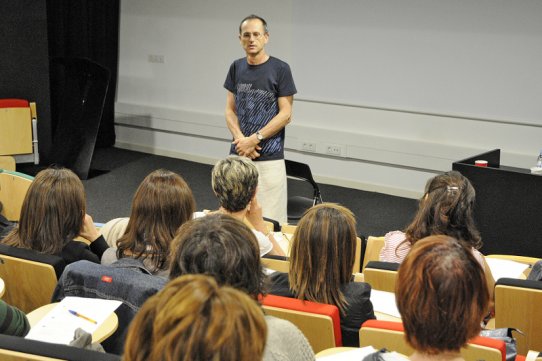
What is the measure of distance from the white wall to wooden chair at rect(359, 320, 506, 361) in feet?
15.0

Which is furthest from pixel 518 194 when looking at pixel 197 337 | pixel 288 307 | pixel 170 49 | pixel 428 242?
pixel 170 49

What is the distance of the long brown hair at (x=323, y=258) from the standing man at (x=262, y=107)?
2.28m

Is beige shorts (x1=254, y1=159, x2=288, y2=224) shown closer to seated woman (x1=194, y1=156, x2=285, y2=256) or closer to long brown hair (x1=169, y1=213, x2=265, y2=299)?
seated woman (x1=194, y1=156, x2=285, y2=256)

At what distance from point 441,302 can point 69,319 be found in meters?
1.18

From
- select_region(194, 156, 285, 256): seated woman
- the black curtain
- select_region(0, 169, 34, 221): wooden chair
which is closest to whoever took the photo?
select_region(194, 156, 285, 256): seated woman

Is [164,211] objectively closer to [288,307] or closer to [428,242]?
[288,307]

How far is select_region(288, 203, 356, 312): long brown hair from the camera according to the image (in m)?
2.58

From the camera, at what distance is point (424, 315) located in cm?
175

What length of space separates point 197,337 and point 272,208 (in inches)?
149

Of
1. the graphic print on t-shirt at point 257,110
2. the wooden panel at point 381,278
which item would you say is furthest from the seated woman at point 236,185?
the graphic print on t-shirt at point 257,110

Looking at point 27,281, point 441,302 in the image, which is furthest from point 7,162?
point 441,302

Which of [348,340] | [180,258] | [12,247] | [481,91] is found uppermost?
[481,91]

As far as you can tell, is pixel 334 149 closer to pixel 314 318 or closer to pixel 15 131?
pixel 15 131

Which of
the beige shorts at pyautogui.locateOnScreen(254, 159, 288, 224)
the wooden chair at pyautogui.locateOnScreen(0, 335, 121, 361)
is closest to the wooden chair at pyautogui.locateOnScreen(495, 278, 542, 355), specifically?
the wooden chair at pyautogui.locateOnScreen(0, 335, 121, 361)
